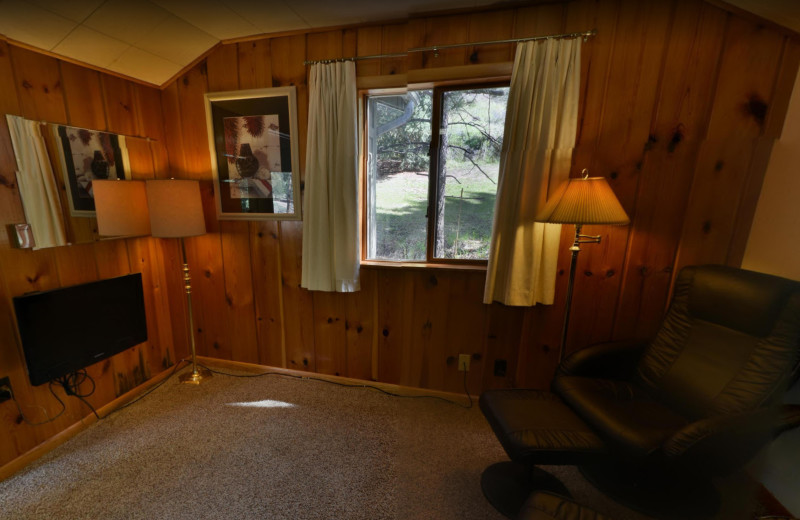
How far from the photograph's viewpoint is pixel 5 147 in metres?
1.51

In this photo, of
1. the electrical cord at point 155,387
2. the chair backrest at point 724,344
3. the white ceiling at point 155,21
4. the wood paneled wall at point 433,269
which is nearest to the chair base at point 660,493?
the chair backrest at point 724,344

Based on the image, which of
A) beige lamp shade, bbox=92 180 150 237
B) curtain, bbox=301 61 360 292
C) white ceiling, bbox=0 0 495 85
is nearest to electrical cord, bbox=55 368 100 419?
beige lamp shade, bbox=92 180 150 237

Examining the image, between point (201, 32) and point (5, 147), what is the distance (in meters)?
1.18

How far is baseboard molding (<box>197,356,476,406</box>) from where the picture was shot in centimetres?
221

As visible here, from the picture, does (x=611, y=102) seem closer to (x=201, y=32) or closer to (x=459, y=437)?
(x=459, y=437)

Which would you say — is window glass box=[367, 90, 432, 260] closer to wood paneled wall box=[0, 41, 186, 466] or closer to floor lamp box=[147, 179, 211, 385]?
floor lamp box=[147, 179, 211, 385]

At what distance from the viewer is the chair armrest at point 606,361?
1.66m

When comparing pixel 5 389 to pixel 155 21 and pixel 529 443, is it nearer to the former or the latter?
pixel 155 21

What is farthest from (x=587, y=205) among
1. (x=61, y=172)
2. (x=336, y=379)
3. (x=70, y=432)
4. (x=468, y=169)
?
(x=70, y=432)

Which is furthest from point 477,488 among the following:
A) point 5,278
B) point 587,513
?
point 5,278

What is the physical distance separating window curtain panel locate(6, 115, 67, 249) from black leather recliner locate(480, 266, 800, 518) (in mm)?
2488

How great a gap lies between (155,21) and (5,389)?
2.08 meters

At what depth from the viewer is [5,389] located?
155 centimetres

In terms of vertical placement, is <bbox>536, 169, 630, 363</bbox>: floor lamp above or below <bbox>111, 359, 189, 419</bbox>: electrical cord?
above
